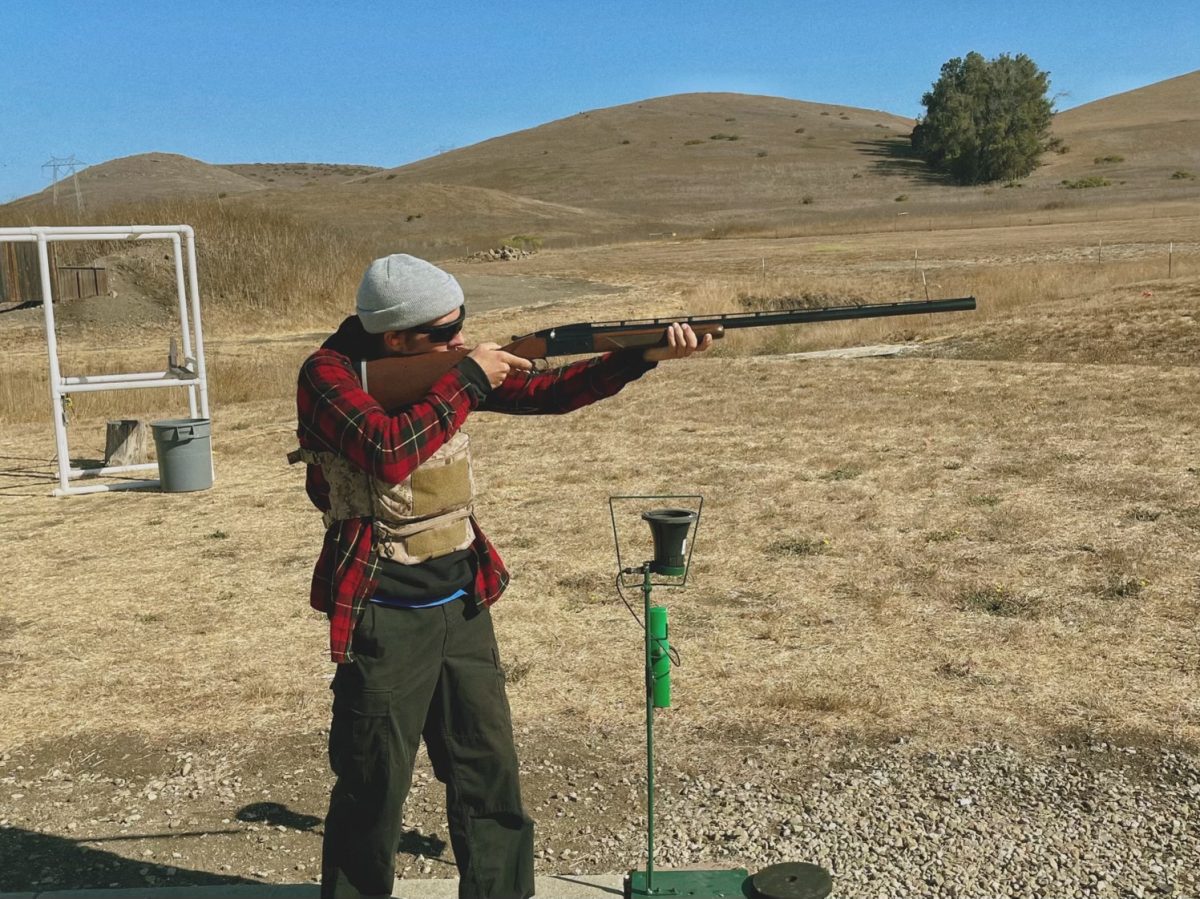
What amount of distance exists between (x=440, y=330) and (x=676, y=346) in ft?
2.61

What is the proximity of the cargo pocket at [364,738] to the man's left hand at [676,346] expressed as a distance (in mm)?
1237

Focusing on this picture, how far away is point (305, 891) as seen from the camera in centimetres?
369

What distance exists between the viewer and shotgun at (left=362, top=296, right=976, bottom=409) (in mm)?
3055

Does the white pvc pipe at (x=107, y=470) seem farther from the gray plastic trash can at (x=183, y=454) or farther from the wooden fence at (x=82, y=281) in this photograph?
the wooden fence at (x=82, y=281)

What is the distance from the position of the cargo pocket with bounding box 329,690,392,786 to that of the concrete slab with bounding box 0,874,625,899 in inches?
30.0

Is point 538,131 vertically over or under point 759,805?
over

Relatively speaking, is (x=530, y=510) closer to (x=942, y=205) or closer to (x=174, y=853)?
(x=174, y=853)

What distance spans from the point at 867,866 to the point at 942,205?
76.5 meters

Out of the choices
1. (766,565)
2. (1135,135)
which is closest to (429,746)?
(766,565)

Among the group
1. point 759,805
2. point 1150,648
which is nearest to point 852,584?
point 1150,648

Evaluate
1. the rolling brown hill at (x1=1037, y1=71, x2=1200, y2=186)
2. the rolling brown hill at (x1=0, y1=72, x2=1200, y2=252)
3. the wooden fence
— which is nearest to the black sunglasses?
the wooden fence

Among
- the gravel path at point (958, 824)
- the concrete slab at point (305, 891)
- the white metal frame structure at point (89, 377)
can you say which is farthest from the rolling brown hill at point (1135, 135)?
the concrete slab at point (305, 891)

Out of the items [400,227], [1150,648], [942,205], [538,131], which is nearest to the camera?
[1150,648]

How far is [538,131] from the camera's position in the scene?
5226 inches
